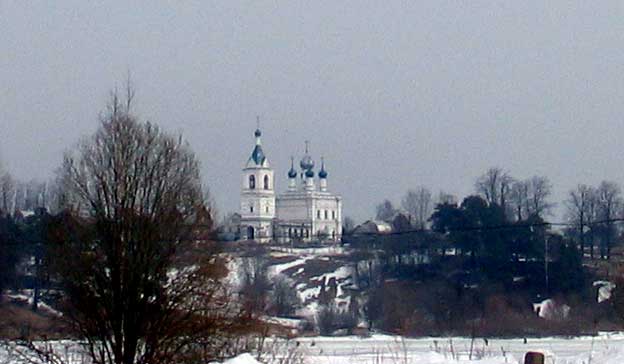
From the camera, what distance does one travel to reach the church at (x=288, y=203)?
117625mm

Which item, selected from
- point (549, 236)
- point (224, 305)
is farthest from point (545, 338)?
point (224, 305)

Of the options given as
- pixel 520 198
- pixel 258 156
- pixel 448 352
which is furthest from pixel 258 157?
pixel 448 352

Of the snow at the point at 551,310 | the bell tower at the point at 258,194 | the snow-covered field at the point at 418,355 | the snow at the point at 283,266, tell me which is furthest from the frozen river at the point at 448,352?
the bell tower at the point at 258,194

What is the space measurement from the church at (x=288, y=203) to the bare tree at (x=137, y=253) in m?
94.7

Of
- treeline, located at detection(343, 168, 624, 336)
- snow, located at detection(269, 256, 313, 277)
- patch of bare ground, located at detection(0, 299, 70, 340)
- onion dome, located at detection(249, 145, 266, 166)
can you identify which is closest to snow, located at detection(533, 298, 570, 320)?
treeline, located at detection(343, 168, 624, 336)

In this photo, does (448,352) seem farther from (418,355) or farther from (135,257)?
(135,257)

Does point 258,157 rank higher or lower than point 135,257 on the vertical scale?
higher

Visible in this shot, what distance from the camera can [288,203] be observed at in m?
125

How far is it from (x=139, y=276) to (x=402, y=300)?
115 ft

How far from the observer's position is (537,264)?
54438 millimetres

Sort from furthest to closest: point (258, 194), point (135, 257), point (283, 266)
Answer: point (258, 194), point (283, 266), point (135, 257)

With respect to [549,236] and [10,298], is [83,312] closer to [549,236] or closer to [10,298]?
[10,298]

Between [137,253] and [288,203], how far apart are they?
107 m

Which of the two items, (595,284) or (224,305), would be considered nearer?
(224,305)
